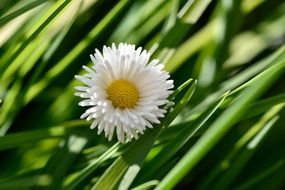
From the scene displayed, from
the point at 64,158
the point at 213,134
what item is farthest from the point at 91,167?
the point at 213,134

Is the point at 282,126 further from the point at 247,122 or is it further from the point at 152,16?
the point at 152,16

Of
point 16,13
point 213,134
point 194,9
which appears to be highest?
point 16,13

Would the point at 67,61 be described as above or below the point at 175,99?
above

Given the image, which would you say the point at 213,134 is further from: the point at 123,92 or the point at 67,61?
the point at 67,61

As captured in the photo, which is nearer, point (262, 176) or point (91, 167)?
point (91, 167)

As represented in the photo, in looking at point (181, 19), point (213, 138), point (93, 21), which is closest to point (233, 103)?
point (213, 138)

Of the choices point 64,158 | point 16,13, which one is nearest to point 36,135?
point 64,158
